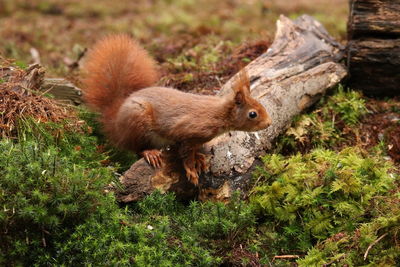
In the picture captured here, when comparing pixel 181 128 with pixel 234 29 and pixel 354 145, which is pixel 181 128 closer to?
pixel 354 145

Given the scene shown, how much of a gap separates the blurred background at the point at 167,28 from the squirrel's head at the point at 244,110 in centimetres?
167

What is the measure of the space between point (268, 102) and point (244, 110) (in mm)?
688

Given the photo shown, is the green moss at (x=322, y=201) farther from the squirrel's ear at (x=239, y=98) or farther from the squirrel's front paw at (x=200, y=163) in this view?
the squirrel's ear at (x=239, y=98)

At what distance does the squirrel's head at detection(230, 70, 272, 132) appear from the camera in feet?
15.6

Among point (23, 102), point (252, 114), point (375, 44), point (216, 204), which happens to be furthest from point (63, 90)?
point (375, 44)

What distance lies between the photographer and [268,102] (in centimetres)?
541

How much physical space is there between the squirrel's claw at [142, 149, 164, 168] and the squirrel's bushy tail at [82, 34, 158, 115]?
84 centimetres

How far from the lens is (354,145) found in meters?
5.68

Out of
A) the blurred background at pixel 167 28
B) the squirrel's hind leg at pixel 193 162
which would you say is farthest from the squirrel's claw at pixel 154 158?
the blurred background at pixel 167 28

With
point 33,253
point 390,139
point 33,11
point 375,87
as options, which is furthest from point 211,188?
point 33,11

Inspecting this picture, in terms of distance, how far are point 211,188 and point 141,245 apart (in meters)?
1.13

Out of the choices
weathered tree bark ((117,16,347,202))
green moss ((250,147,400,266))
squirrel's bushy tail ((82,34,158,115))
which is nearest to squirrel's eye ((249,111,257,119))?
weathered tree bark ((117,16,347,202))

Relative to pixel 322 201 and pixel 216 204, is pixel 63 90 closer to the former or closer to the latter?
pixel 216 204

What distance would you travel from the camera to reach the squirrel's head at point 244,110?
4.77m
